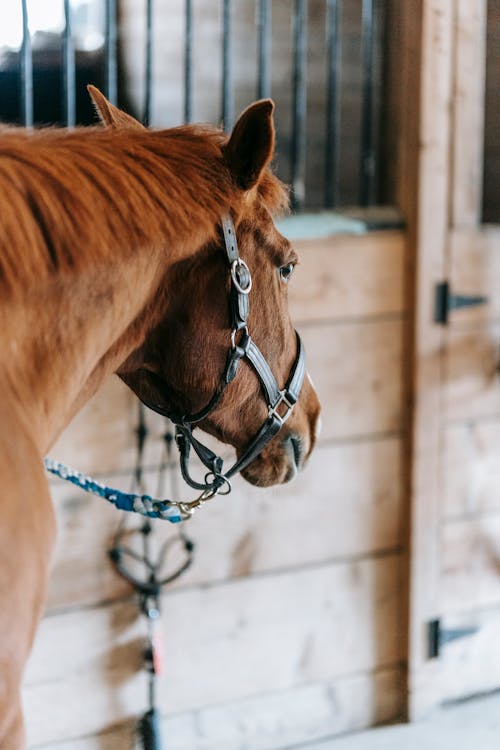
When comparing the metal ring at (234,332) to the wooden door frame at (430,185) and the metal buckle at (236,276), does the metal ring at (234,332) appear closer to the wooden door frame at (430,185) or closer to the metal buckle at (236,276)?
the metal buckle at (236,276)

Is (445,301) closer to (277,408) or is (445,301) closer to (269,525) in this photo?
(269,525)

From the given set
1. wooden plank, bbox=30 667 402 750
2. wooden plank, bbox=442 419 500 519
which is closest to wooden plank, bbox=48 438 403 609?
wooden plank, bbox=442 419 500 519

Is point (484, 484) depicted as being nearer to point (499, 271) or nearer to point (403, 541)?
point (403, 541)

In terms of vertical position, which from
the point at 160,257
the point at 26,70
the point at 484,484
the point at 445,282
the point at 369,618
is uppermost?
the point at 26,70

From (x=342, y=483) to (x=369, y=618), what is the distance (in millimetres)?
308

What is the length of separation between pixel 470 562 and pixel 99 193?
1.36 meters

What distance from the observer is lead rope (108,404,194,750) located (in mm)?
1614

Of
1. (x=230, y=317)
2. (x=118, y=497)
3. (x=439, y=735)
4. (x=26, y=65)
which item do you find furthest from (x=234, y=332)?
(x=439, y=735)

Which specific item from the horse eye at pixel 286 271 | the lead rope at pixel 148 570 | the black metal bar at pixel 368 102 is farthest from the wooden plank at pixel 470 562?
the horse eye at pixel 286 271

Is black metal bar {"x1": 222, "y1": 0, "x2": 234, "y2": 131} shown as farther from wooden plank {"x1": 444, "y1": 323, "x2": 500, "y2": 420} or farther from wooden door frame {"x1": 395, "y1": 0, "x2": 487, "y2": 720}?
wooden plank {"x1": 444, "y1": 323, "x2": 500, "y2": 420}

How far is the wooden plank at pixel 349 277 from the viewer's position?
5.61ft

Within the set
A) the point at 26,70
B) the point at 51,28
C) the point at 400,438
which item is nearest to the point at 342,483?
Answer: the point at 400,438

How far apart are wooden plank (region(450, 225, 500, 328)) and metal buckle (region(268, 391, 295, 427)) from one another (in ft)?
2.61

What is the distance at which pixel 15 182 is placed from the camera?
0.84m
